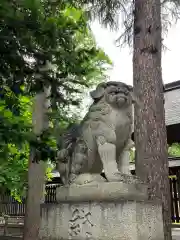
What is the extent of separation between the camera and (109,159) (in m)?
3.31

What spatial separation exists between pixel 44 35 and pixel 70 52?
317 mm

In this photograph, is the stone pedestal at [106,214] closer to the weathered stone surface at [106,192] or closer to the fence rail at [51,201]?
the weathered stone surface at [106,192]

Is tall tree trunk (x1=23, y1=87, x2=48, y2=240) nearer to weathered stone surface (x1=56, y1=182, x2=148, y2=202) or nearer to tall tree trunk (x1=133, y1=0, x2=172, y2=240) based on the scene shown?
tall tree trunk (x1=133, y1=0, x2=172, y2=240)

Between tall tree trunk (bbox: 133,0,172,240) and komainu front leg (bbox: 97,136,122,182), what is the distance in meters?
1.78

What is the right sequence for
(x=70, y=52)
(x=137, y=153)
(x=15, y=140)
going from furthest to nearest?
(x=137, y=153)
(x=70, y=52)
(x=15, y=140)

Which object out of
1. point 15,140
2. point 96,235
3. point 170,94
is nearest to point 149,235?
point 96,235

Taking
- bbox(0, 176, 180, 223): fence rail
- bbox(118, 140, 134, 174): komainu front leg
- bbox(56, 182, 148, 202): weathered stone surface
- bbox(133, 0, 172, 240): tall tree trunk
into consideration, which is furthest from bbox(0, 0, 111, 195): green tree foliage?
bbox(0, 176, 180, 223): fence rail

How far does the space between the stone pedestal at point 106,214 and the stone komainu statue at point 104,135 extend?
0.85 feet

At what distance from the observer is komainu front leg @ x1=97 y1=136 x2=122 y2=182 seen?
10.6 feet

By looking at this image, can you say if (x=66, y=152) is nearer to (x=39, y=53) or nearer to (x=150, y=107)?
(x=39, y=53)

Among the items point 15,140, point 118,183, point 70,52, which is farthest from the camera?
point 118,183

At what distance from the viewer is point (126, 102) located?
11.5 ft

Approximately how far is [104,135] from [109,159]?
282 mm

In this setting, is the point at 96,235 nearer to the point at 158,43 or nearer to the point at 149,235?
the point at 149,235
